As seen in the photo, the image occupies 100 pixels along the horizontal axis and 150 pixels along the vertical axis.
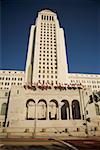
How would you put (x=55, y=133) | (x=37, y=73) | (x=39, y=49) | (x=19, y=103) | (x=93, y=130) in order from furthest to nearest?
(x=39, y=49) < (x=37, y=73) < (x=19, y=103) < (x=93, y=130) < (x=55, y=133)

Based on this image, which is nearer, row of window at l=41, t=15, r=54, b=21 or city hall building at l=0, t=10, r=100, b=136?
city hall building at l=0, t=10, r=100, b=136

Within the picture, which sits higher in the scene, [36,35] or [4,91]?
[36,35]

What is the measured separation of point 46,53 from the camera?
6956 cm

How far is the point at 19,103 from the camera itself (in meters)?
36.7

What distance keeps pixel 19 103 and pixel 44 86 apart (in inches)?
285

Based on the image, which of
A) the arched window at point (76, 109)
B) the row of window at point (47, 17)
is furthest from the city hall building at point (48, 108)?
the row of window at point (47, 17)

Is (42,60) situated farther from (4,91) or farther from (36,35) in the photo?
(4,91)

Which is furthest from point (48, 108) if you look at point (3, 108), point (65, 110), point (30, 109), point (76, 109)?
point (3, 108)

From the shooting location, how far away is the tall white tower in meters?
64.9

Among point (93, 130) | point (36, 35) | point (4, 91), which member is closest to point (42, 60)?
point (36, 35)

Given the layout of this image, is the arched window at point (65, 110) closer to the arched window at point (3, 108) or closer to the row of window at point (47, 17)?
the arched window at point (3, 108)

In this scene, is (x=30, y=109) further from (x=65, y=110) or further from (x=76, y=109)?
(x=76, y=109)

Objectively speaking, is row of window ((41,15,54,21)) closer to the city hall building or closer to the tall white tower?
the tall white tower

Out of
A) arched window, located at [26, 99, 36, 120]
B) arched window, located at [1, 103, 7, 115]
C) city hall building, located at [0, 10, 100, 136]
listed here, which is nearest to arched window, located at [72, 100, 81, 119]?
city hall building, located at [0, 10, 100, 136]
